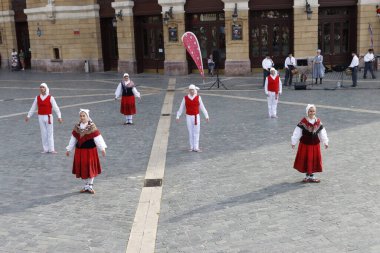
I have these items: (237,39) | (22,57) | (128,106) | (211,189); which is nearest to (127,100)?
(128,106)

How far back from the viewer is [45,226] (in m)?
7.82

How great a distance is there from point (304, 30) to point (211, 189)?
19032 mm

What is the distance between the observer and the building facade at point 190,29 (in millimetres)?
26531

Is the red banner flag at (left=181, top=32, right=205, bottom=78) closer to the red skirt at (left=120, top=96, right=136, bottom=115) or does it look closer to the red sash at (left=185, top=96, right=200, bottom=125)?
the red skirt at (left=120, top=96, right=136, bottom=115)

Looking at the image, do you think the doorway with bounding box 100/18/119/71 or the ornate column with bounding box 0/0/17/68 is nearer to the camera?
the doorway with bounding box 100/18/119/71

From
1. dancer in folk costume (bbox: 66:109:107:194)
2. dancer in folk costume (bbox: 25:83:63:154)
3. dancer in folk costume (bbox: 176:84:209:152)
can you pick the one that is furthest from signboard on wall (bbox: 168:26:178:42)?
dancer in folk costume (bbox: 66:109:107:194)

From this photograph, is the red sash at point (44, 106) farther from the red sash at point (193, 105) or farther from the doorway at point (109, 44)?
the doorway at point (109, 44)

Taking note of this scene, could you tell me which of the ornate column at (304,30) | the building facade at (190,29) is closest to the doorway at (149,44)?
the building facade at (190,29)

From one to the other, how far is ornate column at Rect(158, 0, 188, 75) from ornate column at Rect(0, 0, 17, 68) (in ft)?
52.1

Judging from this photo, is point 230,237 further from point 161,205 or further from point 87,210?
point 87,210

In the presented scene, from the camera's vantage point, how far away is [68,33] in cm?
3322

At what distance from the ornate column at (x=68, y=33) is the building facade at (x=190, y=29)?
2.7 inches

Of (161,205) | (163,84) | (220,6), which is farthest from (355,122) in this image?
(220,6)

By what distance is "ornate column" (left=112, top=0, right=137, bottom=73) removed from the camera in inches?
1195
